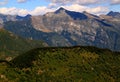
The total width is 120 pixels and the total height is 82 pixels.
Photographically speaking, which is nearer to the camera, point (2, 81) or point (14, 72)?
point (2, 81)

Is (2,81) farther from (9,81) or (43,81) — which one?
(43,81)

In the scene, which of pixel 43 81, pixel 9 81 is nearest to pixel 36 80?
pixel 43 81

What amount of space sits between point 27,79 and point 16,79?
7391 mm

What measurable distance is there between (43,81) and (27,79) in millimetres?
9818

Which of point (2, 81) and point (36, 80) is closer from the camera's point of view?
point (2, 81)

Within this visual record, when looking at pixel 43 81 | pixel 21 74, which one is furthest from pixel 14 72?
pixel 43 81

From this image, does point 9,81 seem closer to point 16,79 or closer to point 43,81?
point 16,79

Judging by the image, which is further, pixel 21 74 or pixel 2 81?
pixel 21 74

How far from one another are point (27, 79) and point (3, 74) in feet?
48.7

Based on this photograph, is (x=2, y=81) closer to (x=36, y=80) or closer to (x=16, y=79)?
(x=16, y=79)

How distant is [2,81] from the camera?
186 metres

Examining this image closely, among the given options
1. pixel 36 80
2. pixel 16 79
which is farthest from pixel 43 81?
pixel 16 79

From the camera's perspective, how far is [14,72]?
200 meters

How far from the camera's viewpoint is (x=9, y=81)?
18850 cm
